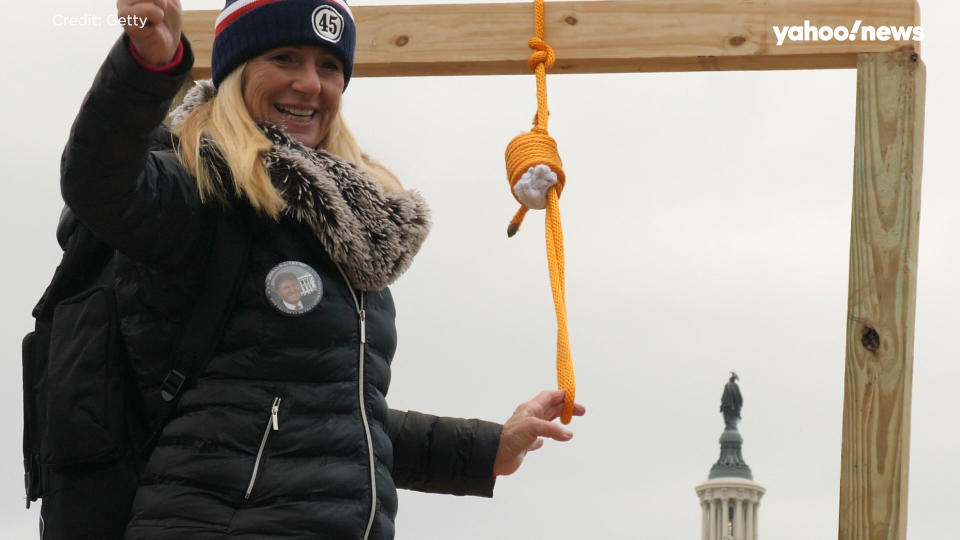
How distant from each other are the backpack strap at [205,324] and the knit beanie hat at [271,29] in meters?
0.43

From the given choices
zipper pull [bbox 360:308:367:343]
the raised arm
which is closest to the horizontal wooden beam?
zipper pull [bbox 360:308:367:343]

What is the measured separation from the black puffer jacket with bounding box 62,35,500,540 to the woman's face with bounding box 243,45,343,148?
0.11 m

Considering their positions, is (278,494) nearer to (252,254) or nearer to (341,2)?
(252,254)

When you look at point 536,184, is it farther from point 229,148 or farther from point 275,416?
point 275,416

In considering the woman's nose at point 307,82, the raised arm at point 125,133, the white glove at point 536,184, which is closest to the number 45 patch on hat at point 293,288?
the raised arm at point 125,133

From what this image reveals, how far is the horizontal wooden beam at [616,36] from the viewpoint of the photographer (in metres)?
4.71

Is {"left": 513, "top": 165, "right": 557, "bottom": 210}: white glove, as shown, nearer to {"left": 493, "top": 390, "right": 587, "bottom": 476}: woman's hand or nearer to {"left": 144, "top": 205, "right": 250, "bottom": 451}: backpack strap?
{"left": 493, "top": 390, "right": 587, "bottom": 476}: woman's hand

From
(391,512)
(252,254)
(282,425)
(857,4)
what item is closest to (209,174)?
(252,254)

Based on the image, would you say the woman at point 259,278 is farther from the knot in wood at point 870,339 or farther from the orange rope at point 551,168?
the knot in wood at point 870,339

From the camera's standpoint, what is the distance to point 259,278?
368 cm

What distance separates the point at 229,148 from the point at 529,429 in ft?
3.34

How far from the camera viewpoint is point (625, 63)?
4809 mm

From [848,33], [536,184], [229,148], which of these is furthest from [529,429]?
[848,33]

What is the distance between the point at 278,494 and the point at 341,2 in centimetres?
112
